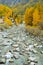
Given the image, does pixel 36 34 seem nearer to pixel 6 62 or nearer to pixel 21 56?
pixel 21 56

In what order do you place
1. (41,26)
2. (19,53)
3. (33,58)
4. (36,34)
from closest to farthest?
(33,58)
(19,53)
(36,34)
(41,26)

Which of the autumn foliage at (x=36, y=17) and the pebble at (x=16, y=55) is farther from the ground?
the pebble at (x=16, y=55)

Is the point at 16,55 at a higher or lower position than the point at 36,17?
higher

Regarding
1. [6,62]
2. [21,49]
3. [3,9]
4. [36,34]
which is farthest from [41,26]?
[3,9]

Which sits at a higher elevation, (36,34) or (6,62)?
(6,62)

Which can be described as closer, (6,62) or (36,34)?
(6,62)

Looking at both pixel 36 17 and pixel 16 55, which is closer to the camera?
pixel 16 55

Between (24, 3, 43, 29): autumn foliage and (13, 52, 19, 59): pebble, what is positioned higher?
(13, 52, 19, 59): pebble

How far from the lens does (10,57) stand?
23.0 metres

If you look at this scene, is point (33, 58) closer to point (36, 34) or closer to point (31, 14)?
point (36, 34)

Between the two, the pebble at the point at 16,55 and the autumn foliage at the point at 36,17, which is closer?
the pebble at the point at 16,55

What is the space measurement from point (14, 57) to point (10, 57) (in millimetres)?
524

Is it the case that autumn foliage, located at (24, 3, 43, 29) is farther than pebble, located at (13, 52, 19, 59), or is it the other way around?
autumn foliage, located at (24, 3, 43, 29)

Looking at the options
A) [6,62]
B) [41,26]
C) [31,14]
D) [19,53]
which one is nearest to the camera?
[6,62]
